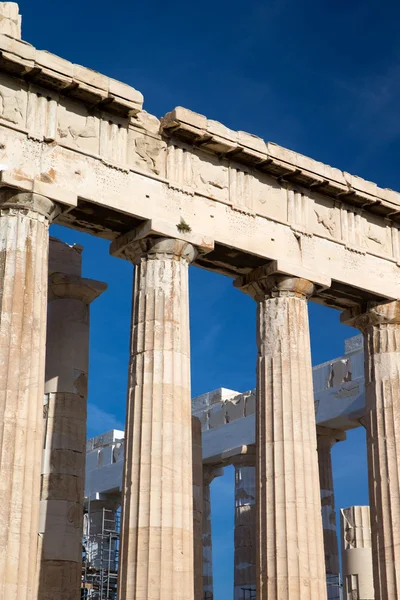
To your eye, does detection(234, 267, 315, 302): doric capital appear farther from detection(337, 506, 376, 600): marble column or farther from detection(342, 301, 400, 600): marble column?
detection(337, 506, 376, 600): marble column

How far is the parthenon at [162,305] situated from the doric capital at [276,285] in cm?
5

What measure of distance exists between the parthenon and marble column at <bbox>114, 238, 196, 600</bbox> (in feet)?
0.15

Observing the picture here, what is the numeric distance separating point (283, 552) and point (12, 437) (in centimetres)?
933

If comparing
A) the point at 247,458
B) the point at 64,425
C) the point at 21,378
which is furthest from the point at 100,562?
the point at 21,378

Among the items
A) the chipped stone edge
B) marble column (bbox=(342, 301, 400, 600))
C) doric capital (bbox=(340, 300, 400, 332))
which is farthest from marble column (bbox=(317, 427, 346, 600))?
the chipped stone edge

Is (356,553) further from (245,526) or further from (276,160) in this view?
(276,160)

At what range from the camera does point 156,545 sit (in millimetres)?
28000

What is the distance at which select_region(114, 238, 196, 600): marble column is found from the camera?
91.7ft

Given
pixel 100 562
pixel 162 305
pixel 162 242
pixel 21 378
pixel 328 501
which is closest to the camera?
pixel 21 378

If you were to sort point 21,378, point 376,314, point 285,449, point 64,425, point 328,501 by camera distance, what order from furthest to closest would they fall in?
point 328,501
point 376,314
point 64,425
point 285,449
point 21,378

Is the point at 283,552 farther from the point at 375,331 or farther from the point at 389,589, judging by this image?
the point at 375,331

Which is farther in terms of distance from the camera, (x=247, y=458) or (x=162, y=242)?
(x=247, y=458)

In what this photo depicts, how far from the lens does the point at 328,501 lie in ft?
156

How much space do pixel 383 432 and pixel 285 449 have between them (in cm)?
472
